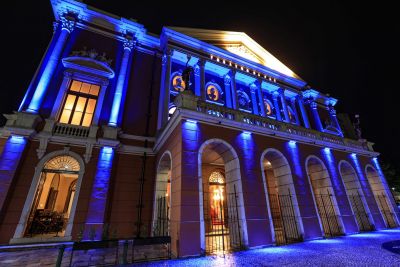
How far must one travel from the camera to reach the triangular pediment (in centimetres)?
1722

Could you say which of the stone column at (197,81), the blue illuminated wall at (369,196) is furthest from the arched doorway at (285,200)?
the stone column at (197,81)

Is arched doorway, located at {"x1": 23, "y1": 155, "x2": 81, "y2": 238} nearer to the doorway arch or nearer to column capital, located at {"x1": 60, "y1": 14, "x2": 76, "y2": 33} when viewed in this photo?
the doorway arch

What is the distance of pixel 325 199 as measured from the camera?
11.1 m

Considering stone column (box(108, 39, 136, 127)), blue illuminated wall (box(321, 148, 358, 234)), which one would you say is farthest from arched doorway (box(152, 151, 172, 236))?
blue illuminated wall (box(321, 148, 358, 234))

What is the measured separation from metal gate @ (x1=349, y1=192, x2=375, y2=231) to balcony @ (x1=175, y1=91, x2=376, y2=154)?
3.35 meters

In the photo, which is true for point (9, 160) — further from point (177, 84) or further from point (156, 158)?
point (177, 84)

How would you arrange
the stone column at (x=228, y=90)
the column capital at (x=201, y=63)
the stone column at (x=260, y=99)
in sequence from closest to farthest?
the column capital at (x=201, y=63) < the stone column at (x=228, y=90) < the stone column at (x=260, y=99)

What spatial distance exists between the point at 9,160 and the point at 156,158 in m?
6.74

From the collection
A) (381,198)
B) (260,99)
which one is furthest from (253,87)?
(381,198)

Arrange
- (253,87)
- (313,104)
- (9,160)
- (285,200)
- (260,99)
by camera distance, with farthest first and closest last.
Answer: (313,104), (253,87), (260,99), (285,200), (9,160)

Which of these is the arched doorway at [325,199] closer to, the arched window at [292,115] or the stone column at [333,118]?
the arched window at [292,115]

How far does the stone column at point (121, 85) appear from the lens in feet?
37.9

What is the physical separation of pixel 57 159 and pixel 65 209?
783 cm

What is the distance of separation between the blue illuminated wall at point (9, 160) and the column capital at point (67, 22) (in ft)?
26.2
